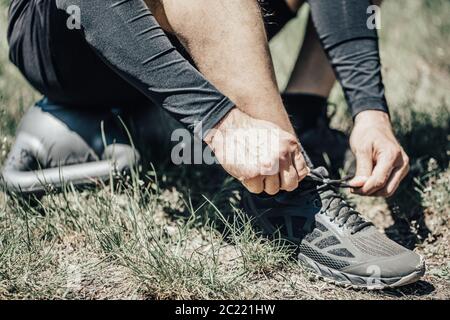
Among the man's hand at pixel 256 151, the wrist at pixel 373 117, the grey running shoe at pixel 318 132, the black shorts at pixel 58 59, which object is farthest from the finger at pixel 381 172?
the black shorts at pixel 58 59

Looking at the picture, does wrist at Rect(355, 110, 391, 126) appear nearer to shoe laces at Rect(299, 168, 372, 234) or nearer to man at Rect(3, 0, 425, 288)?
man at Rect(3, 0, 425, 288)

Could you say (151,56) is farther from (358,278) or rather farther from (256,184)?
(358,278)

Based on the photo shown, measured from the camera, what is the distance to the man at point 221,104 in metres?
1.50

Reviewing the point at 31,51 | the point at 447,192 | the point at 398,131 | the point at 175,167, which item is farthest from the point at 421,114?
the point at 31,51

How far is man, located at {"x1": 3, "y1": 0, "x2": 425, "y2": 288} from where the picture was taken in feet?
4.91

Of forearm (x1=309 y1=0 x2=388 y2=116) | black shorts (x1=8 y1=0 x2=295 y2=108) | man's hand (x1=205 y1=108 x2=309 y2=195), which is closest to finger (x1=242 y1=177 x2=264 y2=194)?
man's hand (x1=205 y1=108 x2=309 y2=195)

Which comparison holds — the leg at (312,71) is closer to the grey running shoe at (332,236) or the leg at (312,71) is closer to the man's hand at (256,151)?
the grey running shoe at (332,236)

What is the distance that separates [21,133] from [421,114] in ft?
5.11

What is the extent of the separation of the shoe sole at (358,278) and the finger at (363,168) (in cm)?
27

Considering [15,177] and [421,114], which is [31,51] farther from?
[421,114]

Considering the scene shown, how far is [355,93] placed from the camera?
190cm

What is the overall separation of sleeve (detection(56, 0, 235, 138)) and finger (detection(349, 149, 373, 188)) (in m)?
0.48

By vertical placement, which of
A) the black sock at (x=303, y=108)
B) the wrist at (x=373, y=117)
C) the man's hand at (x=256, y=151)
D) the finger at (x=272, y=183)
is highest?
the man's hand at (x=256, y=151)

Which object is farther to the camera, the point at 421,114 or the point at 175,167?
the point at 421,114
